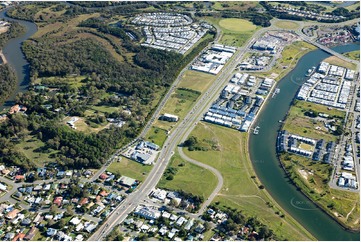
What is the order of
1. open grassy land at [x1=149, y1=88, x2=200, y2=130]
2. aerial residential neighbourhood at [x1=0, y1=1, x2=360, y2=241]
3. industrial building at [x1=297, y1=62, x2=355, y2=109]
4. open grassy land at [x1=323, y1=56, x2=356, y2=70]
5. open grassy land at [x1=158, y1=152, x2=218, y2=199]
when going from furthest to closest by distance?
open grassy land at [x1=323, y1=56, x2=356, y2=70], industrial building at [x1=297, y1=62, x2=355, y2=109], open grassy land at [x1=149, y1=88, x2=200, y2=130], open grassy land at [x1=158, y1=152, x2=218, y2=199], aerial residential neighbourhood at [x1=0, y1=1, x2=360, y2=241]

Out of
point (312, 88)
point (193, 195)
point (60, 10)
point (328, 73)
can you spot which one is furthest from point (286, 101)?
point (60, 10)

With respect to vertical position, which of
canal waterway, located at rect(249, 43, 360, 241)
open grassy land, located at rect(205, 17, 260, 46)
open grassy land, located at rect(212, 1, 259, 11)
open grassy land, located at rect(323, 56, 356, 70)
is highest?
open grassy land, located at rect(212, 1, 259, 11)

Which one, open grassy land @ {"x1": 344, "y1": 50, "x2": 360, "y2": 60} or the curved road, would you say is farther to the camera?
open grassy land @ {"x1": 344, "y1": 50, "x2": 360, "y2": 60}

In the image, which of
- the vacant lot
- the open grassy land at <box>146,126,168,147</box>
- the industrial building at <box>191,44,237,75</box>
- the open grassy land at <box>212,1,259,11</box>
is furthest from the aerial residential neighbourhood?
the open grassy land at <box>212,1,259,11</box>

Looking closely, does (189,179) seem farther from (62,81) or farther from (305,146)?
(62,81)

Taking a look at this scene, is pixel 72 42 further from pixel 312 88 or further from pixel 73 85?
pixel 312 88

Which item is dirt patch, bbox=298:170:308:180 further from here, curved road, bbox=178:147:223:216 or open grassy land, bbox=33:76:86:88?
open grassy land, bbox=33:76:86:88

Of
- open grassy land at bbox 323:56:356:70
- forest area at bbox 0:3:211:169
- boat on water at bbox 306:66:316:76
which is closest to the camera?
forest area at bbox 0:3:211:169

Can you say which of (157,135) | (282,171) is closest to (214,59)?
(157,135)
